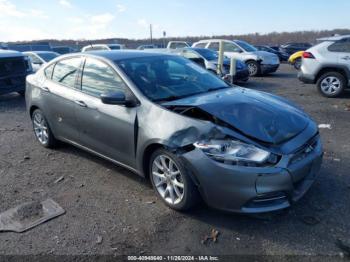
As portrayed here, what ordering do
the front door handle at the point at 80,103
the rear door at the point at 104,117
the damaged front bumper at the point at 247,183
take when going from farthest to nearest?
the front door handle at the point at 80,103 → the rear door at the point at 104,117 → the damaged front bumper at the point at 247,183

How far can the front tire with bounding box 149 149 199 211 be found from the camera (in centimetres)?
323

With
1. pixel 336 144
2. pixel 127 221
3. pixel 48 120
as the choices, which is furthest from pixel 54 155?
pixel 336 144

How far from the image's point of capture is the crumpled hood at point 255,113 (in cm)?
320

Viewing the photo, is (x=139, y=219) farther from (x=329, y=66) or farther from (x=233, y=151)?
(x=329, y=66)

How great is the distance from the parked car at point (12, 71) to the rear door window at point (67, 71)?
17.8 feet

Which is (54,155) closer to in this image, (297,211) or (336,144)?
(297,211)

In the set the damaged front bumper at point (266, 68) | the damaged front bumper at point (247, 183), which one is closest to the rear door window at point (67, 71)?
the damaged front bumper at point (247, 183)

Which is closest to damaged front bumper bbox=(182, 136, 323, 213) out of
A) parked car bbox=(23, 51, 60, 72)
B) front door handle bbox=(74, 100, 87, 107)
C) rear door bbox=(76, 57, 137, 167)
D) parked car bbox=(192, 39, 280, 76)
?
rear door bbox=(76, 57, 137, 167)

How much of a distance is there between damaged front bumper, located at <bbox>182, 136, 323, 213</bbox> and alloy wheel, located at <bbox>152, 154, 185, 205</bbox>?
0.27m

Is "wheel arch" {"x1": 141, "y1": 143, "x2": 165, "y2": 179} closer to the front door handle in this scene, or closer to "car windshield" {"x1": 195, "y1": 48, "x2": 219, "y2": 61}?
the front door handle

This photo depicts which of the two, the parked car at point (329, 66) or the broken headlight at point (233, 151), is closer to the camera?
the broken headlight at point (233, 151)

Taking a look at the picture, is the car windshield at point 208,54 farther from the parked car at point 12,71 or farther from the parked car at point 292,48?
the parked car at point 292,48

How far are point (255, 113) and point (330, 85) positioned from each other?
22.7ft

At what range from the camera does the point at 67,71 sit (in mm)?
4812
